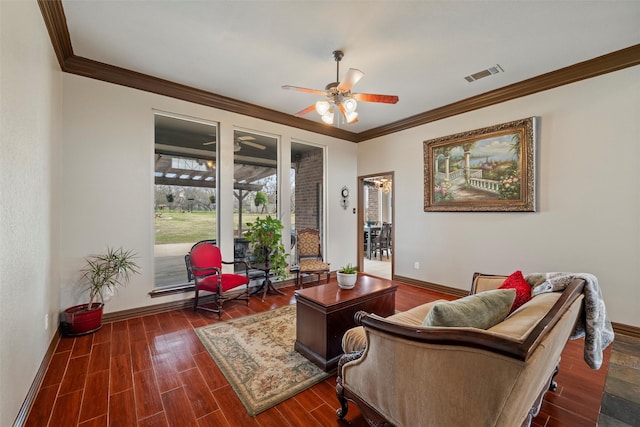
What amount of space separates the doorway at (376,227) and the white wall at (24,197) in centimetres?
461

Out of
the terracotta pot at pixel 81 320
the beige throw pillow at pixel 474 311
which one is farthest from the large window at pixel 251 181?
the beige throw pillow at pixel 474 311

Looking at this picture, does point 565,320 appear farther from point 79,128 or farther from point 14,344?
point 79,128

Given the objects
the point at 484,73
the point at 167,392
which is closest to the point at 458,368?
the point at 167,392

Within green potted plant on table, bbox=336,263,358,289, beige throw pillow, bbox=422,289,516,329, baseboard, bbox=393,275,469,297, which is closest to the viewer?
beige throw pillow, bbox=422,289,516,329

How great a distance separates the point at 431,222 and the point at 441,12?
3.09m

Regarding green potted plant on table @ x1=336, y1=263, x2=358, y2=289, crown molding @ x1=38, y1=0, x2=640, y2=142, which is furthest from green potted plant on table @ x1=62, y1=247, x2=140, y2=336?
green potted plant on table @ x1=336, y1=263, x2=358, y2=289

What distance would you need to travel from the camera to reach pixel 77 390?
199 centimetres

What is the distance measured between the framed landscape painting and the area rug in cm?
308

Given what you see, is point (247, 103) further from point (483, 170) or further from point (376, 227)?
point (376, 227)

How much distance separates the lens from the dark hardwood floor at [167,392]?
1.72 m

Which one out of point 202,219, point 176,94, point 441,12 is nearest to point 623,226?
point 441,12

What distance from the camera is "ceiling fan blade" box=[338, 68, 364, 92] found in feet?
8.11

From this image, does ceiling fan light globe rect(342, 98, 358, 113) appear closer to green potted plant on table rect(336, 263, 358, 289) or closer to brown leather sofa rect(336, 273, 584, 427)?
green potted plant on table rect(336, 263, 358, 289)

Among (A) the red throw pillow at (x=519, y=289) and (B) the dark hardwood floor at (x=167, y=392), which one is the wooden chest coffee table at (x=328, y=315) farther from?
(A) the red throw pillow at (x=519, y=289)
